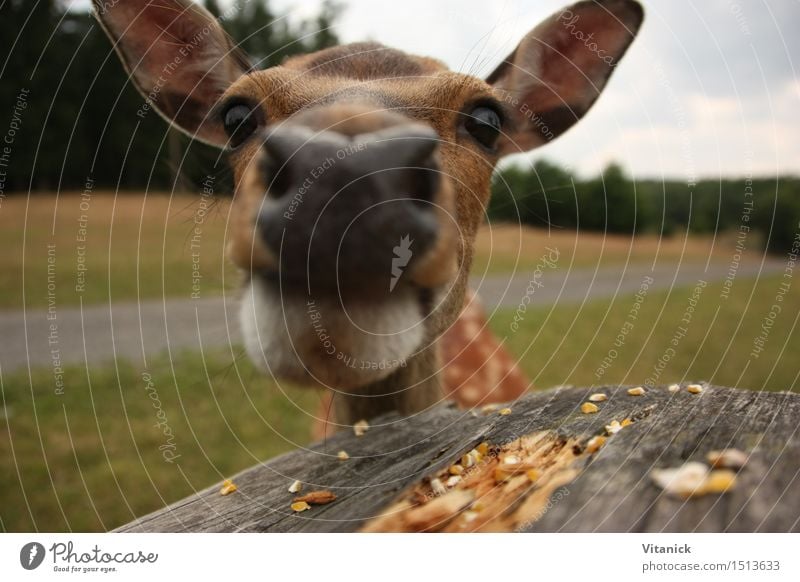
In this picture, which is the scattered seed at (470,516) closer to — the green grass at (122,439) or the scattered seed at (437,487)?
the scattered seed at (437,487)

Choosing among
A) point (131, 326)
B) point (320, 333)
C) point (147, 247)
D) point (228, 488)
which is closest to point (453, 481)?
point (320, 333)

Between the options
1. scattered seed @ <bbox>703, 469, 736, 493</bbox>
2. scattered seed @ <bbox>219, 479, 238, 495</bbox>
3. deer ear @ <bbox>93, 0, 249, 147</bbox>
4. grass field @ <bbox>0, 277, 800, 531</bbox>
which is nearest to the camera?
scattered seed @ <bbox>703, 469, 736, 493</bbox>

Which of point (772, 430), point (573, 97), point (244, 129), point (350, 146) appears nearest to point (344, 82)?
point (244, 129)

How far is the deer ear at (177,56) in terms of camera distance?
62.2 inches

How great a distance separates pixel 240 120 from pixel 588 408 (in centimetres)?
100

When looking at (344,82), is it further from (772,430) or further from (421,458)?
(772,430)

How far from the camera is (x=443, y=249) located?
1.08m

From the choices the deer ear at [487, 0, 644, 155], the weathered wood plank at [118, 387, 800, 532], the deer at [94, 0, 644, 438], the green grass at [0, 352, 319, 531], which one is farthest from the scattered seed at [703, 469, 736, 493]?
the green grass at [0, 352, 319, 531]

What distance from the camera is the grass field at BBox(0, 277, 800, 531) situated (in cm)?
290

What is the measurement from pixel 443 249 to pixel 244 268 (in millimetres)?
350

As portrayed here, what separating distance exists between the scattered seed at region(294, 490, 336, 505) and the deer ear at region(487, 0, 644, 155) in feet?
3.34

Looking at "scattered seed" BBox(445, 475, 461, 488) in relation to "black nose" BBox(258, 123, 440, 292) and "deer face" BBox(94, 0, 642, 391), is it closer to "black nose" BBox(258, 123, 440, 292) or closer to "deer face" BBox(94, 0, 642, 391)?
"deer face" BBox(94, 0, 642, 391)

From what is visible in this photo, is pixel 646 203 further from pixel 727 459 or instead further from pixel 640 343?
pixel 640 343
